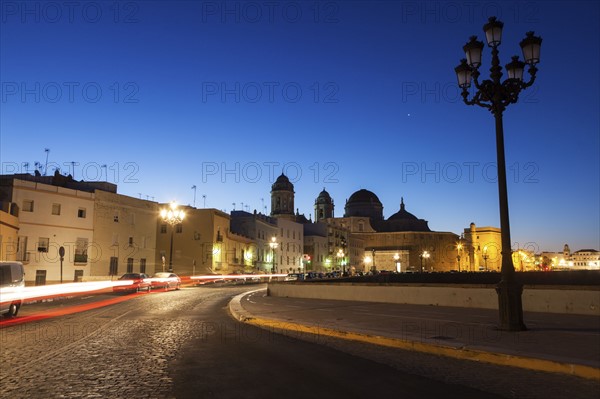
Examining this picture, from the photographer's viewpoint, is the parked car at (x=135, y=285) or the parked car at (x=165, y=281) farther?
the parked car at (x=165, y=281)

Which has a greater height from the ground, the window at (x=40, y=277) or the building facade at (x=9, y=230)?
the building facade at (x=9, y=230)

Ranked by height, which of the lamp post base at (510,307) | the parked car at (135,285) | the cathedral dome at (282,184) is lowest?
the parked car at (135,285)

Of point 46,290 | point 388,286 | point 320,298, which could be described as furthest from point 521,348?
point 46,290

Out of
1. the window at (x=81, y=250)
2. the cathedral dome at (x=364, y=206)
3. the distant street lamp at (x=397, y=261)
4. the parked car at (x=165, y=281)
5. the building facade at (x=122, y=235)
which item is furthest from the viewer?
the cathedral dome at (x=364, y=206)

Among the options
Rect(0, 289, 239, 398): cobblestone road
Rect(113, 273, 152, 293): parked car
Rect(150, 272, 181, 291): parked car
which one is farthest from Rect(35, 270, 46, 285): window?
Rect(0, 289, 239, 398): cobblestone road

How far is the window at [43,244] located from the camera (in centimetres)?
4399

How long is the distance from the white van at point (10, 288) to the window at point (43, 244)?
2940cm

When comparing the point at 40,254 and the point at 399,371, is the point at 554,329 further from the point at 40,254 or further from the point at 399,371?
the point at 40,254

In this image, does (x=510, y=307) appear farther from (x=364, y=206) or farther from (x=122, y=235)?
(x=364, y=206)

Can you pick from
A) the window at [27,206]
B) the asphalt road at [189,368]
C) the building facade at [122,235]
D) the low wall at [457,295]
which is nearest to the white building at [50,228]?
the window at [27,206]

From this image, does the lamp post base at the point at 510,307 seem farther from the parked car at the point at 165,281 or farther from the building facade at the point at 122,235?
the building facade at the point at 122,235

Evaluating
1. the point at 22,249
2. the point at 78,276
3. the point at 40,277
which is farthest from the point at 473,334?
the point at 78,276

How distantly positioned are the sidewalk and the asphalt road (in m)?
1.26

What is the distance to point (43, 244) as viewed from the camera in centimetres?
4438
